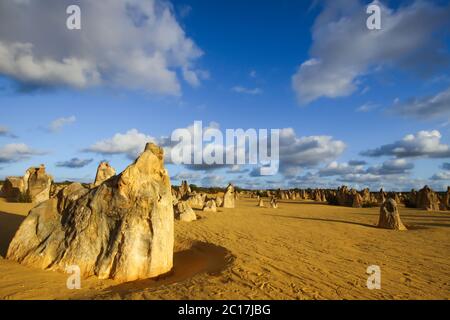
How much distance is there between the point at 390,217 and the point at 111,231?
1533 cm

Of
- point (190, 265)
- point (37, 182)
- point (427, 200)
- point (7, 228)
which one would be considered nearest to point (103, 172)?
point (7, 228)

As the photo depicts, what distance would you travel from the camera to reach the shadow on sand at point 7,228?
32.1ft

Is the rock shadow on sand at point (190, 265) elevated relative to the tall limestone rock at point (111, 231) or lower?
lower

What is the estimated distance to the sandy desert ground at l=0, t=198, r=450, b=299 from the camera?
6.21 metres

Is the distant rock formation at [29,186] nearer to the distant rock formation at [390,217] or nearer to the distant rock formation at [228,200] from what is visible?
the distant rock formation at [228,200]

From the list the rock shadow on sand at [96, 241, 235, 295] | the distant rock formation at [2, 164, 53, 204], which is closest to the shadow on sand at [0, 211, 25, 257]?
the rock shadow on sand at [96, 241, 235, 295]

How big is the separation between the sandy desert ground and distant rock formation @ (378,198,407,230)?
350 cm

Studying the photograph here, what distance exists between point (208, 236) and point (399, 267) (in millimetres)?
7167

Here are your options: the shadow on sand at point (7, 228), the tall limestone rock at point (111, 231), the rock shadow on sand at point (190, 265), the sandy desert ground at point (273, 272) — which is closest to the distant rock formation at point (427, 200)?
the sandy desert ground at point (273, 272)

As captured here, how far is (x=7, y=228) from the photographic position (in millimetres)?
12414

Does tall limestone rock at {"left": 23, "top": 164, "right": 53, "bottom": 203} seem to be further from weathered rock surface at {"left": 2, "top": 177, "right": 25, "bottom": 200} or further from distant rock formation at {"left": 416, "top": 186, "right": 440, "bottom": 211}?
distant rock formation at {"left": 416, "top": 186, "right": 440, "bottom": 211}

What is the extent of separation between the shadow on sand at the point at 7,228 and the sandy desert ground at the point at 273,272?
32 millimetres

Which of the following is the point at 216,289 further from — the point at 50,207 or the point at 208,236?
the point at 208,236
